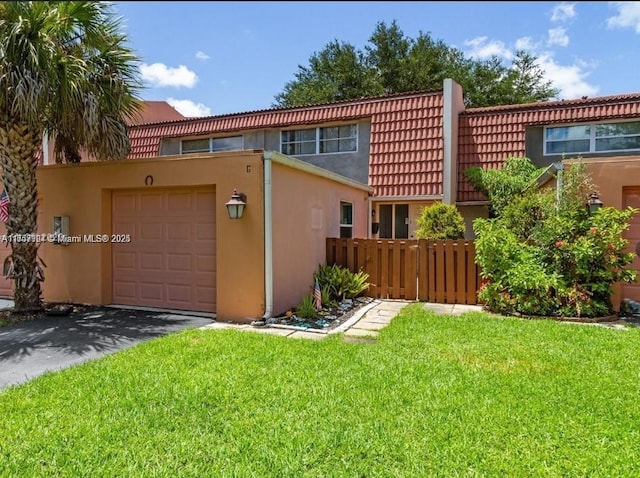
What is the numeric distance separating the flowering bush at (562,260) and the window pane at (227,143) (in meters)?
10.8

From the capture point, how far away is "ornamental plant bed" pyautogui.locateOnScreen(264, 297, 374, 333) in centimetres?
691

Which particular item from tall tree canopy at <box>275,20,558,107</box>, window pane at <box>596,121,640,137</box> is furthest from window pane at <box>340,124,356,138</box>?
tall tree canopy at <box>275,20,558,107</box>

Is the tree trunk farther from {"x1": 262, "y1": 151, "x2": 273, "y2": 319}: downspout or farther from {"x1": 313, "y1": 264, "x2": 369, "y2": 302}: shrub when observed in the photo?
{"x1": 313, "y1": 264, "x2": 369, "y2": 302}: shrub

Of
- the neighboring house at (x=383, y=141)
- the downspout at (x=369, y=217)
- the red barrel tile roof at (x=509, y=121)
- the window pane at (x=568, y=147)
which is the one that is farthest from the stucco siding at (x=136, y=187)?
the window pane at (x=568, y=147)

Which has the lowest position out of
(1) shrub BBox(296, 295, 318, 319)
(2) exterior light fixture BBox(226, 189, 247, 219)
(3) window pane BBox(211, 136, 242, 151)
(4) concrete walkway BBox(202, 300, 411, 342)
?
(4) concrete walkway BBox(202, 300, 411, 342)

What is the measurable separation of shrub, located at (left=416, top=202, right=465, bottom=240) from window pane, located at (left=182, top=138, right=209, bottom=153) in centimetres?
982

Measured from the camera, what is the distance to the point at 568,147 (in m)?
13.3

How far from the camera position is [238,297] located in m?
7.22

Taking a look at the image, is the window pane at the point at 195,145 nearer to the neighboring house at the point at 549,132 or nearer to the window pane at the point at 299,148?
the window pane at the point at 299,148

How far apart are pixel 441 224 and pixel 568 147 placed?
20.1 ft

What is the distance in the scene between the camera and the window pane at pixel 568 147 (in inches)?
517

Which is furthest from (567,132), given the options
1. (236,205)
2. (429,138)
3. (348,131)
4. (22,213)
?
(22,213)

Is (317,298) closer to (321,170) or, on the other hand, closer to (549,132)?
(321,170)

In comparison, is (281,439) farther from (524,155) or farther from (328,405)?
(524,155)
